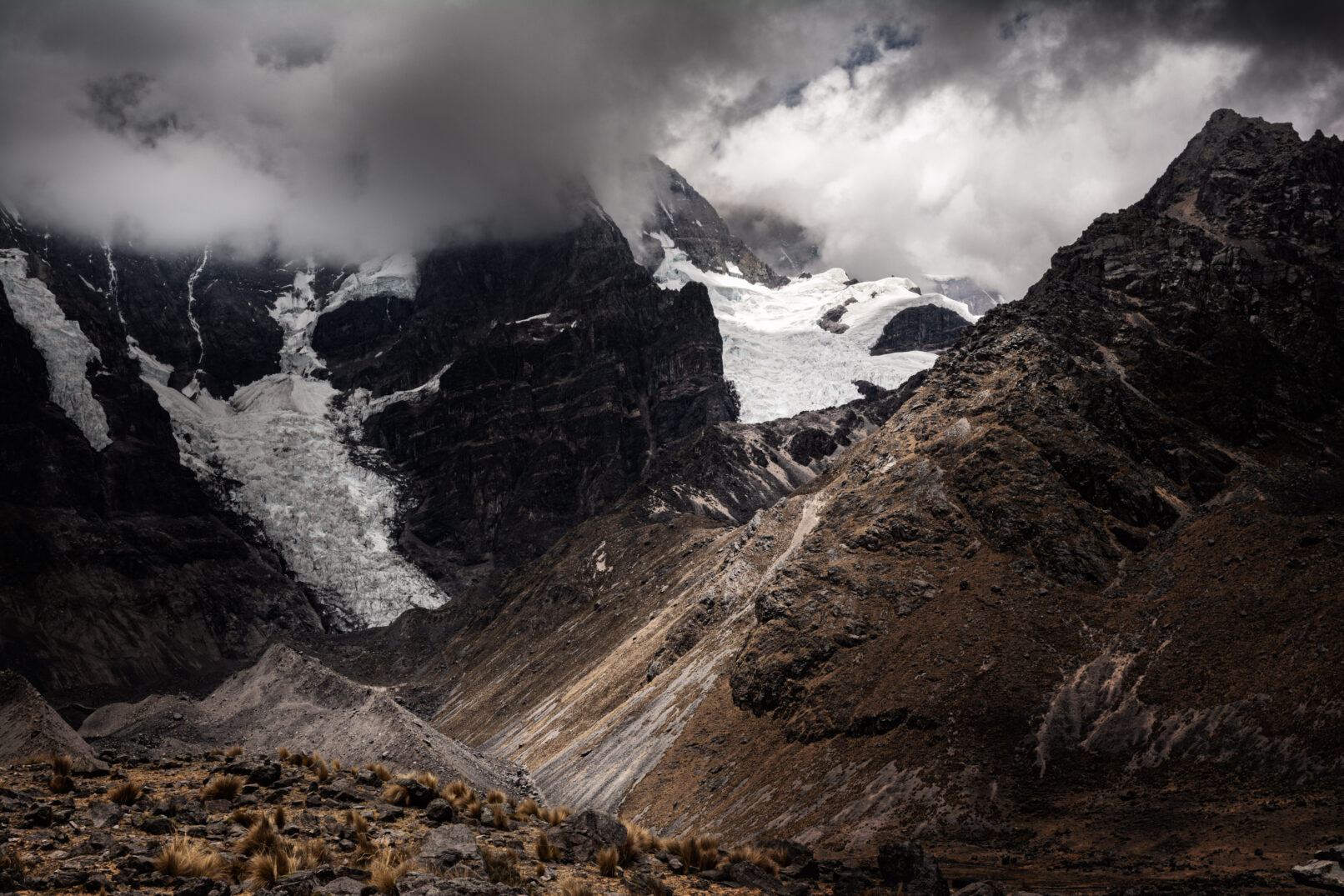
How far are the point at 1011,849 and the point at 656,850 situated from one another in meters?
32.3

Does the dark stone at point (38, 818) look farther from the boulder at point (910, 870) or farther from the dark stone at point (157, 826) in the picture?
the boulder at point (910, 870)

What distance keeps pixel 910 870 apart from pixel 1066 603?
164ft

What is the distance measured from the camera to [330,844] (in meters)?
16.3

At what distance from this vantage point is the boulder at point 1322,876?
28.4 meters

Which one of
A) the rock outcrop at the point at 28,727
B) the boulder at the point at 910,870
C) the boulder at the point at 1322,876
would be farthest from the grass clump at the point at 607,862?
the rock outcrop at the point at 28,727

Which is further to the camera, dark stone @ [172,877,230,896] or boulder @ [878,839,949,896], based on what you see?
boulder @ [878,839,949,896]

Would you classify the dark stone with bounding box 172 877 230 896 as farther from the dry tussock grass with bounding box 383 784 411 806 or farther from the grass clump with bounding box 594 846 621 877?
the grass clump with bounding box 594 846 621 877

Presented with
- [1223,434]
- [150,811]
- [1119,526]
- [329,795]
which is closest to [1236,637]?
[1119,526]

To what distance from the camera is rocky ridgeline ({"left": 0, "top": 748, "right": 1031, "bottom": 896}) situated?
45.2ft

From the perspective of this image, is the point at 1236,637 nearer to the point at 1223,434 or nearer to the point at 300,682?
the point at 1223,434

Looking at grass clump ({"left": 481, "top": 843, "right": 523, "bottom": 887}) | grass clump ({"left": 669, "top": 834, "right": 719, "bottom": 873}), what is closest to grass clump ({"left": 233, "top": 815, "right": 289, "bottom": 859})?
grass clump ({"left": 481, "top": 843, "right": 523, "bottom": 887})

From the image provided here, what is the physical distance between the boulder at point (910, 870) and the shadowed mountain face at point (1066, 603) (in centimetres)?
1799

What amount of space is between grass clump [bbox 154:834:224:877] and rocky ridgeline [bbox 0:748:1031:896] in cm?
2

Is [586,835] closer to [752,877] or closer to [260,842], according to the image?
[752,877]
